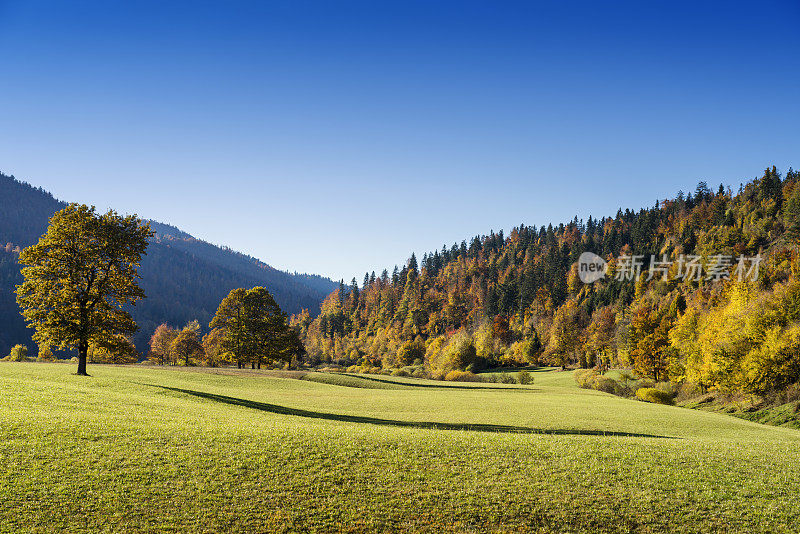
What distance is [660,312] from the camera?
333 ft

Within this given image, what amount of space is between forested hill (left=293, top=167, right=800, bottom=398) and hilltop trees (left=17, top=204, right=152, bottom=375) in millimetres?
62725

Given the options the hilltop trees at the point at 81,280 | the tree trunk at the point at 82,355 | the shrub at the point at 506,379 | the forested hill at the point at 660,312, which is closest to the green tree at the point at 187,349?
the forested hill at the point at 660,312

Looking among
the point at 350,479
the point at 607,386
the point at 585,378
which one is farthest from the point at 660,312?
the point at 350,479

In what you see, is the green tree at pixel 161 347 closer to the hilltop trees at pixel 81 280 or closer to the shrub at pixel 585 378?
the hilltop trees at pixel 81 280

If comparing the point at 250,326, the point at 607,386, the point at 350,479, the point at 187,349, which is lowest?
the point at 607,386

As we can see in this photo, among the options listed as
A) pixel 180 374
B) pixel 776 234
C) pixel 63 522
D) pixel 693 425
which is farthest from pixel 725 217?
pixel 63 522

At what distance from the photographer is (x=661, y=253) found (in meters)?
159

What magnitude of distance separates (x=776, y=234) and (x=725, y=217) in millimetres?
26067

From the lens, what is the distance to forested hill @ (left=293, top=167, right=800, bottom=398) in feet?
169

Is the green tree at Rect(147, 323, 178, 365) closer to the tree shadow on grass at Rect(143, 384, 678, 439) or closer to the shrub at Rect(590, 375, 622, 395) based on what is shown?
the tree shadow on grass at Rect(143, 384, 678, 439)

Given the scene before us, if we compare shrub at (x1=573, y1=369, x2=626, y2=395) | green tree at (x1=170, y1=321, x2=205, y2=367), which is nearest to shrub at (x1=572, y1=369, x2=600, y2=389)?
A: shrub at (x1=573, y1=369, x2=626, y2=395)

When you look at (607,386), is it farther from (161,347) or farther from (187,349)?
(161,347)

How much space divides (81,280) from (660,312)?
10980cm

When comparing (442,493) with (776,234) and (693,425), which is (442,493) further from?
(776,234)
